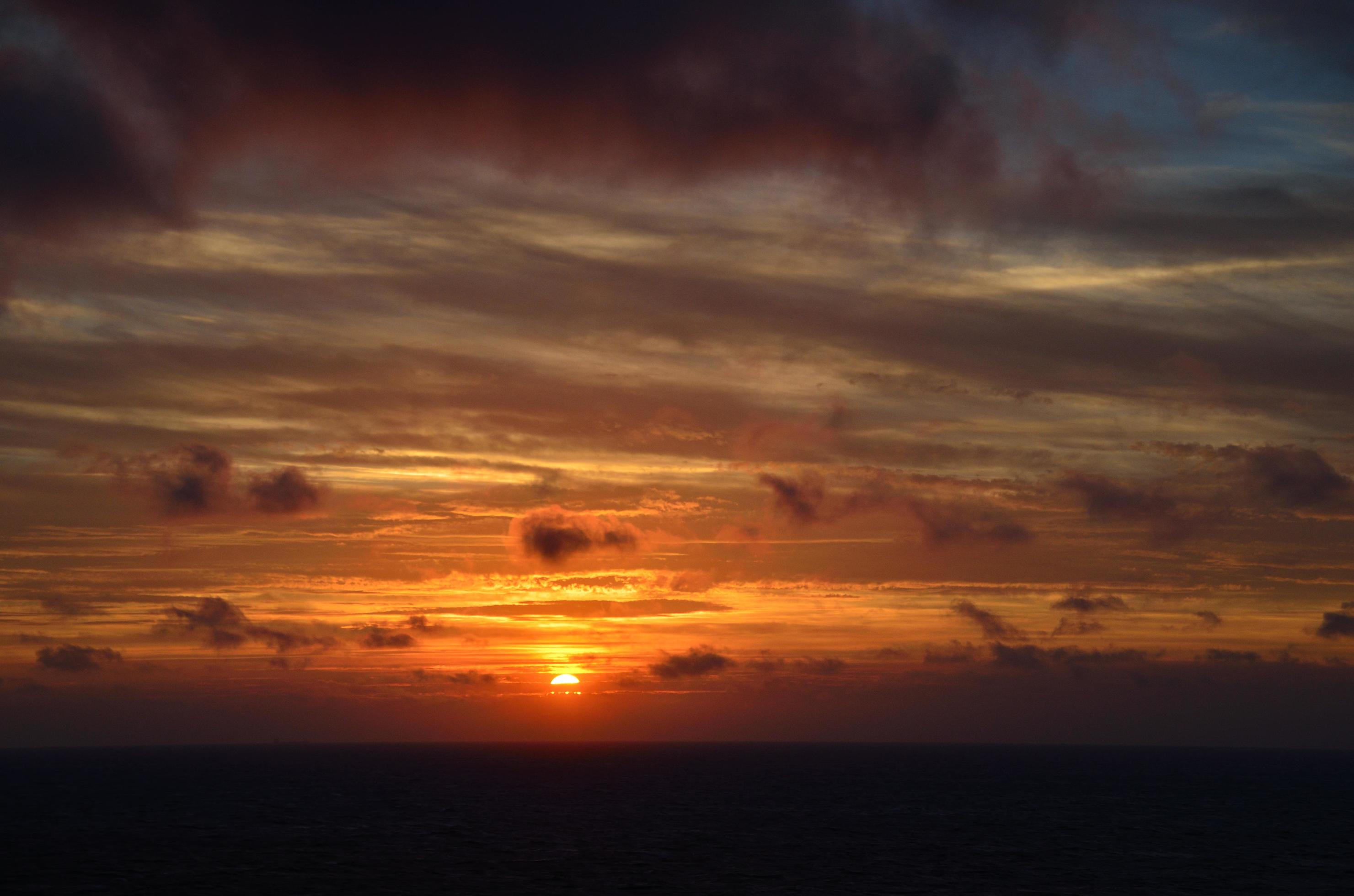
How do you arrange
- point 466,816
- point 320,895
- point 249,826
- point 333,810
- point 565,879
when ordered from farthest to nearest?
point 333,810
point 466,816
point 249,826
point 565,879
point 320,895

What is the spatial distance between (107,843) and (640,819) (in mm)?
70834

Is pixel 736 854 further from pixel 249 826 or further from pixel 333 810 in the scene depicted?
pixel 333 810

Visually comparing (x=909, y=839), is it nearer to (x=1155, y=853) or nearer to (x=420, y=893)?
(x=1155, y=853)

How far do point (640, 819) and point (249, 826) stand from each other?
181ft

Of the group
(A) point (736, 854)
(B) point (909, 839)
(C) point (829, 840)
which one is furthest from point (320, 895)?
(B) point (909, 839)

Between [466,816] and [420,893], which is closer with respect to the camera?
[420,893]

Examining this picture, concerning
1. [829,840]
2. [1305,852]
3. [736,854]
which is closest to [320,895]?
[736,854]

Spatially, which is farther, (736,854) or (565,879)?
(736,854)

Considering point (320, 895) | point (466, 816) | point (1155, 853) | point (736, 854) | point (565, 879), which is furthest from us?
point (466, 816)

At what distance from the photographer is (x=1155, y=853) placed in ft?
437

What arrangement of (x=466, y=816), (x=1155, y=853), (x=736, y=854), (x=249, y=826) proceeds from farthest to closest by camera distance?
(x=466, y=816), (x=249, y=826), (x=1155, y=853), (x=736, y=854)

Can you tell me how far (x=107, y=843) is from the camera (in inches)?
5310

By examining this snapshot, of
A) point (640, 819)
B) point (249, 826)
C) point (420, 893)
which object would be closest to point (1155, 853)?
point (640, 819)

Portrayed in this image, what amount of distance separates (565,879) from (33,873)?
53266 millimetres
